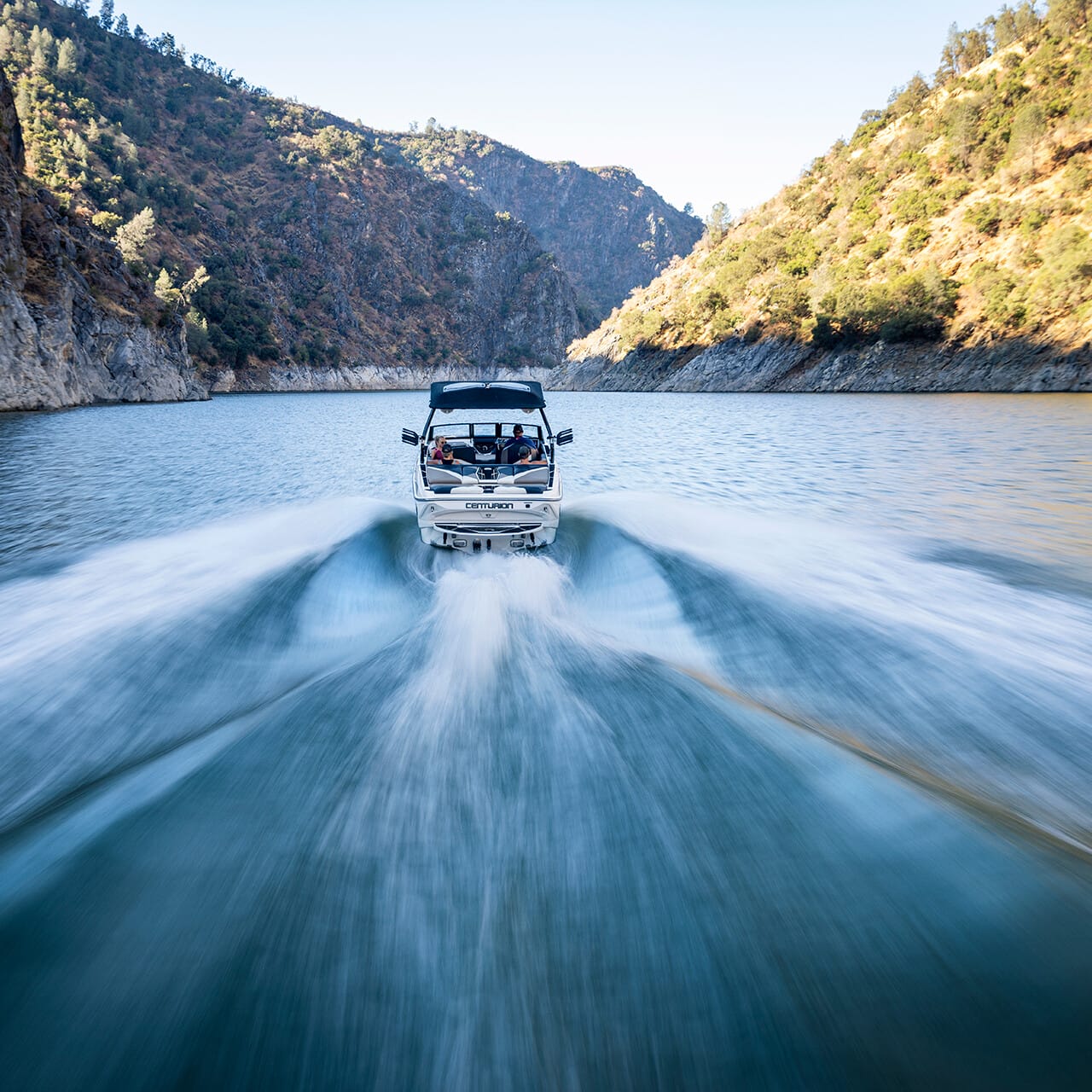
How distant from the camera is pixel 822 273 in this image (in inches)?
2549

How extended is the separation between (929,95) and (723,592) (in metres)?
98.5

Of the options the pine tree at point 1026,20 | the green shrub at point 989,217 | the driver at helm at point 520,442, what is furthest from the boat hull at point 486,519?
the pine tree at point 1026,20

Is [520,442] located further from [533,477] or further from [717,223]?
[717,223]

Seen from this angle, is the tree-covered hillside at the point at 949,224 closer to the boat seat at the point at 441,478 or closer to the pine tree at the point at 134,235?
the boat seat at the point at 441,478

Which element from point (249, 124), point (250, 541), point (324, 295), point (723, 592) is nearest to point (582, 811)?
point (723, 592)

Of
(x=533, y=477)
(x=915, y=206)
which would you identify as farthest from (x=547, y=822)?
(x=915, y=206)

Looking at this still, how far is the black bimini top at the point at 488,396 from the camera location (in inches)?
398

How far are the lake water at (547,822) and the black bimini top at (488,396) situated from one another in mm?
2553

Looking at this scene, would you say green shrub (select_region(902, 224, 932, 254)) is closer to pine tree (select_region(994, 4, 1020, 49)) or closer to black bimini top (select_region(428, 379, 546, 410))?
pine tree (select_region(994, 4, 1020, 49))

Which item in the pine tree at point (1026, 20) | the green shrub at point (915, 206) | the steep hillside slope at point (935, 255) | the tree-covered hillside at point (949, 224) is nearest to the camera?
the steep hillside slope at point (935, 255)

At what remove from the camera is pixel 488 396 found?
1024cm

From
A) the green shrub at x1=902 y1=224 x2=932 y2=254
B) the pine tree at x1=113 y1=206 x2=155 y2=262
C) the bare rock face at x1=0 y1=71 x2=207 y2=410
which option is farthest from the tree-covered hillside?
the pine tree at x1=113 y1=206 x2=155 y2=262

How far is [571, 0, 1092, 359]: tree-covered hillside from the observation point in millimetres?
47688

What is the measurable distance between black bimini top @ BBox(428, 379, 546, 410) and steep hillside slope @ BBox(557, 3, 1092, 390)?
4672 cm
